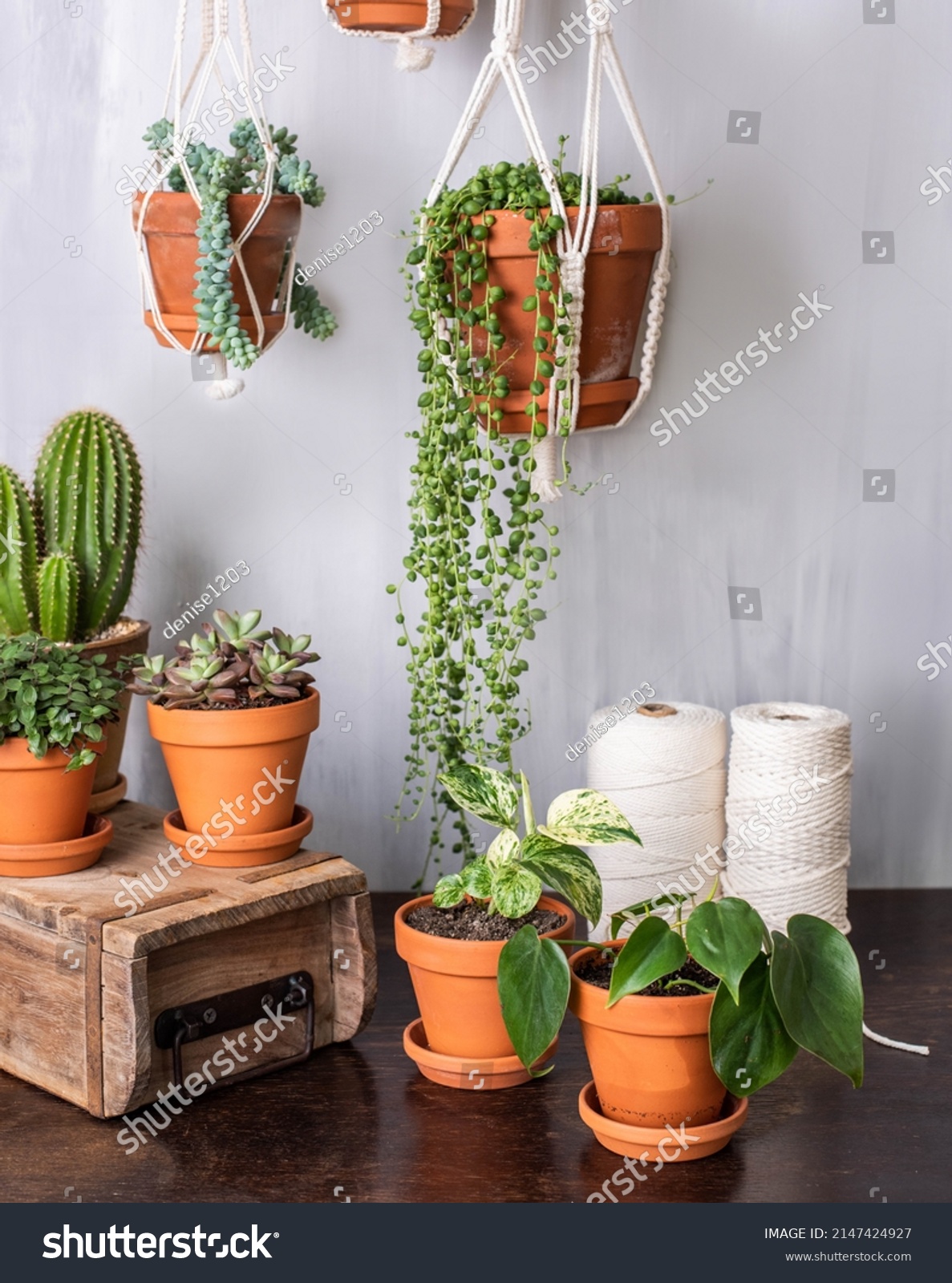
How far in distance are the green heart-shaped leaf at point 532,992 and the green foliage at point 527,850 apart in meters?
0.09

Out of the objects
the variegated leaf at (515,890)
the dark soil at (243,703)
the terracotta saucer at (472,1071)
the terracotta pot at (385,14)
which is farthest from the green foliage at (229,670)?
the terracotta pot at (385,14)

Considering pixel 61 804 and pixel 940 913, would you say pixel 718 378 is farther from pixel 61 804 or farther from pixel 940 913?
pixel 61 804

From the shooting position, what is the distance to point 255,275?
69.3 inches

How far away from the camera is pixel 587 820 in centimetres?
148

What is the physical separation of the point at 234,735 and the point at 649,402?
2.72ft

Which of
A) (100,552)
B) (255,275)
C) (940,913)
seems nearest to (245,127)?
(255,275)

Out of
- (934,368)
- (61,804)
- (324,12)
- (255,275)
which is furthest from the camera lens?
(934,368)

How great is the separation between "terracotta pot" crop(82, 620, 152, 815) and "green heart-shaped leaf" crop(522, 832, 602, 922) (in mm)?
610

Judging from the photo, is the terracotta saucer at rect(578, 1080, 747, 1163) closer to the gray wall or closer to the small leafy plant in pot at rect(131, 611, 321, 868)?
the small leafy plant in pot at rect(131, 611, 321, 868)

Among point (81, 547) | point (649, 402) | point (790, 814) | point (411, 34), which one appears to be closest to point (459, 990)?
point (790, 814)

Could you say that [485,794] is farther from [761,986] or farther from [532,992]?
[761,986]

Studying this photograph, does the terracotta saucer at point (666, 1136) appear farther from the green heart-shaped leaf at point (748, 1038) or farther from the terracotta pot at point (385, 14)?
the terracotta pot at point (385, 14)

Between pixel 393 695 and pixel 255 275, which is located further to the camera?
pixel 393 695

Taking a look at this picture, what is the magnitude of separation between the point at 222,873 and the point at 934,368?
1.24m
